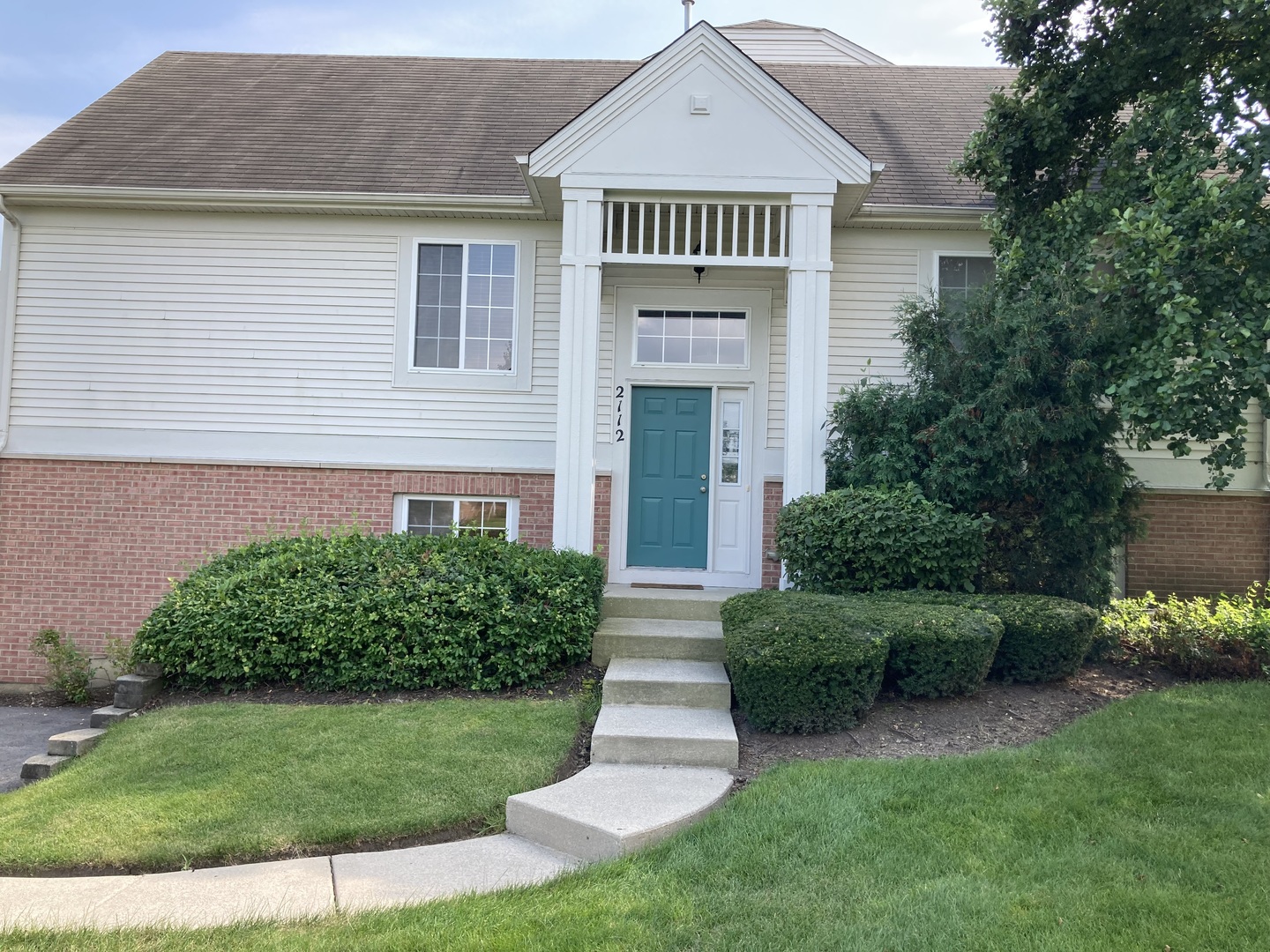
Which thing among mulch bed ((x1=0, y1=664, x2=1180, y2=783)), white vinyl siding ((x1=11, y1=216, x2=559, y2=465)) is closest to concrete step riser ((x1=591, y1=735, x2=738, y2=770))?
mulch bed ((x1=0, y1=664, x2=1180, y2=783))

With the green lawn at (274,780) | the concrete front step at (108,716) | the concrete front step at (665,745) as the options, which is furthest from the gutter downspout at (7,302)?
the concrete front step at (665,745)

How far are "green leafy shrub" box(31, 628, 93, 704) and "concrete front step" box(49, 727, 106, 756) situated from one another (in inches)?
128

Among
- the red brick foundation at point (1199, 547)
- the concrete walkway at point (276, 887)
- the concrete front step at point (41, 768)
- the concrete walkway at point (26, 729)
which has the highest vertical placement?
the red brick foundation at point (1199, 547)

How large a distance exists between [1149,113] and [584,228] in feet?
16.3

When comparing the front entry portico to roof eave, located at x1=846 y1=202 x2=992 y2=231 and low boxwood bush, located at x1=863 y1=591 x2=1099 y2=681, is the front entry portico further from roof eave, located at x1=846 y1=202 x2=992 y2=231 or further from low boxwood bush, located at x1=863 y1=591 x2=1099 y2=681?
low boxwood bush, located at x1=863 y1=591 x2=1099 y2=681

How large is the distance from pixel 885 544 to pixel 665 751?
2824 mm

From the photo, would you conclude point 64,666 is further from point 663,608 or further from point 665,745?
point 665,745

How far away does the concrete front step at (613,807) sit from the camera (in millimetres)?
4020

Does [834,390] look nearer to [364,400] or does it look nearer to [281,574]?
[364,400]

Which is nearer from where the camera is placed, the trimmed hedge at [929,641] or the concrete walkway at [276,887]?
the concrete walkway at [276,887]

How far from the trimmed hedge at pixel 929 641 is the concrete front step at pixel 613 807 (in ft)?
5.16

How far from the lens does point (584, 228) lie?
8016mm

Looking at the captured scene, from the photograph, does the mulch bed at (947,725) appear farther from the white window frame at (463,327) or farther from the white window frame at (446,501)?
the white window frame at (463,327)

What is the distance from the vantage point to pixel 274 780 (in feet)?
15.8
